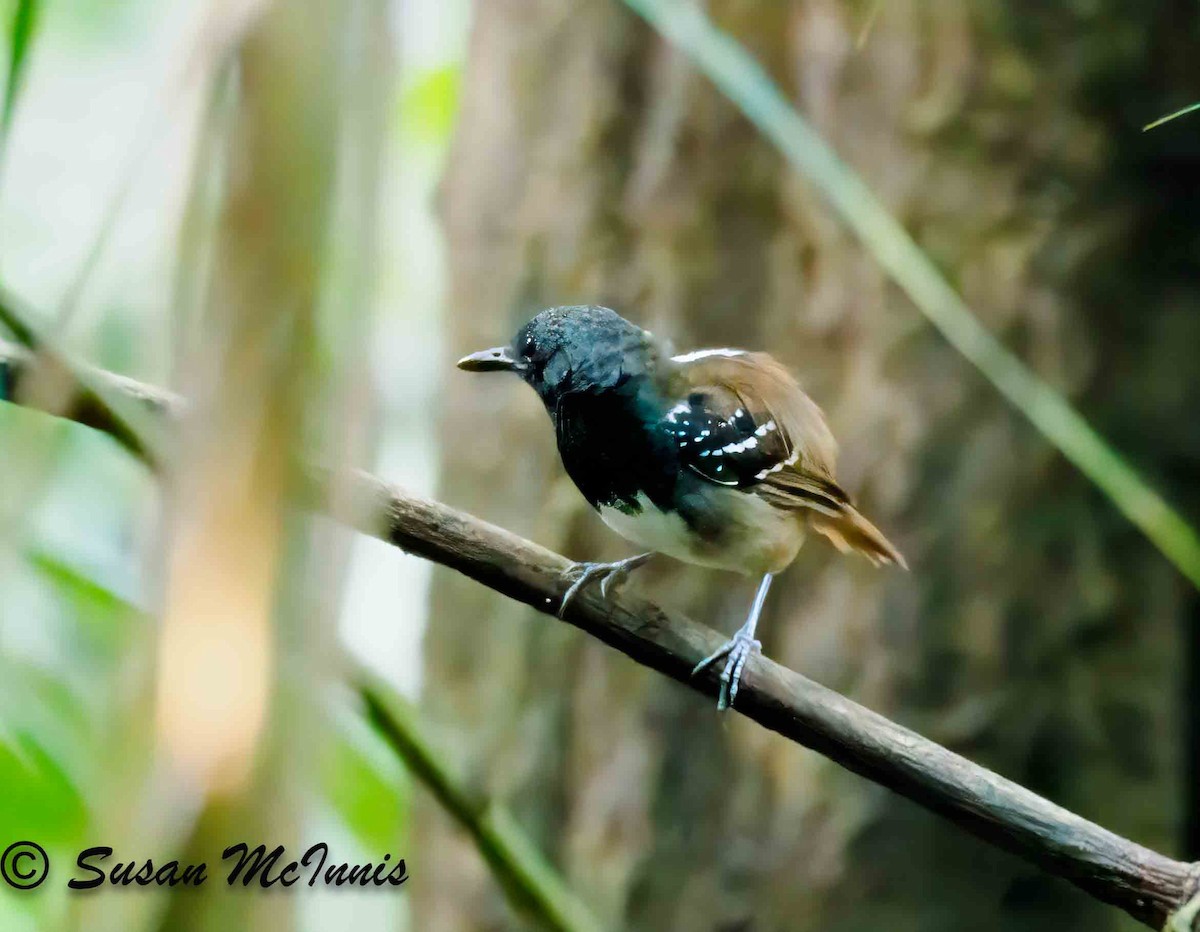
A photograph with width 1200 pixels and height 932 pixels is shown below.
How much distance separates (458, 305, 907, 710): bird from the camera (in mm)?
943

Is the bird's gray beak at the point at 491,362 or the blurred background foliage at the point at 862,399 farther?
the blurred background foliage at the point at 862,399

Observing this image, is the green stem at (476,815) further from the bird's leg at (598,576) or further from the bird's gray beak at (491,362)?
the bird's gray beak at (491,362)

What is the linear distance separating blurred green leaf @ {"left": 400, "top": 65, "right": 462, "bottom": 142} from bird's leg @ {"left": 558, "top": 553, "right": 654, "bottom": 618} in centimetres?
56

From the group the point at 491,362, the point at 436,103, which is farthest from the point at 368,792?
the point at 436,103

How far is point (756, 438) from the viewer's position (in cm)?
108

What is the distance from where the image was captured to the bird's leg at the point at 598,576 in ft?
2.76

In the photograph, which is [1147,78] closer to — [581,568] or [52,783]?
[581,568]

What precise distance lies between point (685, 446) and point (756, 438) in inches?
3.2

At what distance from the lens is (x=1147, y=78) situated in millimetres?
1619

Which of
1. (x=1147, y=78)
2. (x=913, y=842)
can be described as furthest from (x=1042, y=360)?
(x=913, y=842)

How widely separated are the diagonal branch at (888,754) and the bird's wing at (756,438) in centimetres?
22

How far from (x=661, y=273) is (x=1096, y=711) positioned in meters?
0.87

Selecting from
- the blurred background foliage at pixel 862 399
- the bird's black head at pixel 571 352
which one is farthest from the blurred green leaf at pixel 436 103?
the bird's black head at pixel 571 352

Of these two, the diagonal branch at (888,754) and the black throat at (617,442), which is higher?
the black throat at (617,442)
